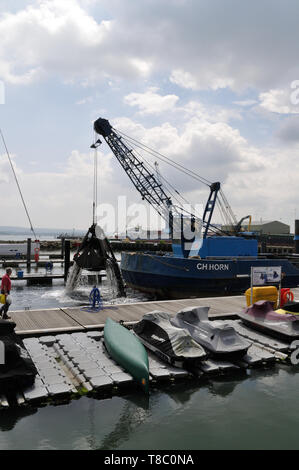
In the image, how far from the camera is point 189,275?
941 inches

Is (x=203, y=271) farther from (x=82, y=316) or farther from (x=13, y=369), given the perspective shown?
(x=13, y=369)

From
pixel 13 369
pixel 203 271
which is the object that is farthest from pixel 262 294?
pixel 13 369

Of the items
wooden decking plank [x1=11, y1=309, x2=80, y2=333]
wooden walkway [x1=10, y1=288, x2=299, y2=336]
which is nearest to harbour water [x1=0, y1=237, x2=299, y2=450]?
wooden walkway [x1=10, y1=288, x2=299, y2=336]

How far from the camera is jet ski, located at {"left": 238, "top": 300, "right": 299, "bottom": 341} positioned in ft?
41.0

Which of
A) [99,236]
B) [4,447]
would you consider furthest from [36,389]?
[99,236]

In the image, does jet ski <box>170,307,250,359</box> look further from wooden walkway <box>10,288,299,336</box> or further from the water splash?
the water splash

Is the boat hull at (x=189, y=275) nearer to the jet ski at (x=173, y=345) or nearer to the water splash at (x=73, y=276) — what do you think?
the water splash at (x=73, y=276)

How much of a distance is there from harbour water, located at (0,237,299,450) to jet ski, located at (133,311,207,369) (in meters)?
0.61

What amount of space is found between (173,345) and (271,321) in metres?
4.92

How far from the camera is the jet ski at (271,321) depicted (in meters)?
12.5

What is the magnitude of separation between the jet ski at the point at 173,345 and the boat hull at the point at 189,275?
12288 millimetres

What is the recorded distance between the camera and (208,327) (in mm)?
11438

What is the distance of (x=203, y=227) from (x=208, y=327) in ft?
72.6
